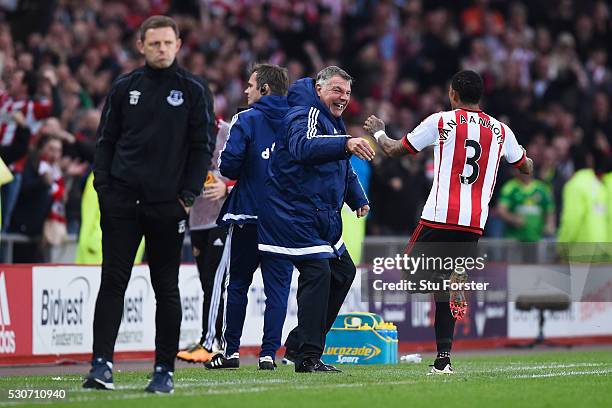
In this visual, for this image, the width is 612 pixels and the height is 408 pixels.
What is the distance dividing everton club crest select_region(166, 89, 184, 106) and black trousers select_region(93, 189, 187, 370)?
2.12 ft

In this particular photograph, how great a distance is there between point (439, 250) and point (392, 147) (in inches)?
36.4

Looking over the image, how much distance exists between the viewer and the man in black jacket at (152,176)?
27.3 ft

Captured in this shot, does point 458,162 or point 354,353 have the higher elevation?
point 458,162

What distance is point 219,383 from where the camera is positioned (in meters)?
9.38

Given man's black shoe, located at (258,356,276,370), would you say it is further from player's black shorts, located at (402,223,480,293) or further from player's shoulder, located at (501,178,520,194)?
player's shoulder, located at (501,178,520,194)

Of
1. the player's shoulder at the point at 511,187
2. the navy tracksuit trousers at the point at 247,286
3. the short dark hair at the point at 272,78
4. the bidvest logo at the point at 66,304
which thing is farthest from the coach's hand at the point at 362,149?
the player's shoulder at the point at 511,187

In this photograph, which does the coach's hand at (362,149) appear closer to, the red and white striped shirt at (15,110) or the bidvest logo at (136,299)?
the bidvest logo at (136,299)

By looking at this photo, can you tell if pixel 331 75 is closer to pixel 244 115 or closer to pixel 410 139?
pixel 410 139

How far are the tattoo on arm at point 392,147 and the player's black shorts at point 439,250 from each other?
0.64 metres

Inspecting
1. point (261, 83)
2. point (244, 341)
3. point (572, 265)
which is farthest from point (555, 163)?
point (261, 83)

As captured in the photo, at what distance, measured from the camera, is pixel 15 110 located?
50.9ft

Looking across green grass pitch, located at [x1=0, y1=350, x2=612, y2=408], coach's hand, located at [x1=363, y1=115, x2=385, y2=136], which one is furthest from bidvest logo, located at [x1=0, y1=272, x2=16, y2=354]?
coach's hand, located at [x1=363, y1=115, x2=385, y2=136]

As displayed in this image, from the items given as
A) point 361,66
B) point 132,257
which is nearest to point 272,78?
point 132,257

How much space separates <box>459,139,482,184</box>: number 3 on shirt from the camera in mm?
10297
